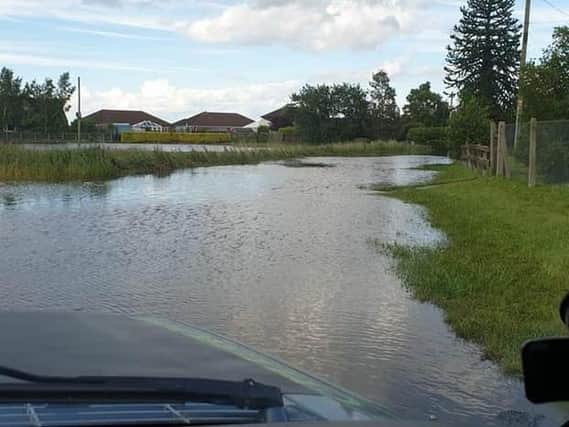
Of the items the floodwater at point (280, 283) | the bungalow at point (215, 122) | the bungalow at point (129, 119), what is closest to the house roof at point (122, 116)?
the bungalow at point (129, 119)

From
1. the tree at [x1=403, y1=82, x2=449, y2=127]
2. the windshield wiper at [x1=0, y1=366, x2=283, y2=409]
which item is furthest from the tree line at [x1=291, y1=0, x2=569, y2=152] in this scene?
the windshield wiper at [x1=0, y1=366, x2=283, y2=409]

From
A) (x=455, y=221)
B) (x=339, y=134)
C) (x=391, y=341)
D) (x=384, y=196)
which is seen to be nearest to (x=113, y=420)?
(x=391, y=341)

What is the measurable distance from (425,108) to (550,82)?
68280 mm

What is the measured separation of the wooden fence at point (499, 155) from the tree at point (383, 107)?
6306 centimetres

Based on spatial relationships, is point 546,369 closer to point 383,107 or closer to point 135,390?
point 135,390

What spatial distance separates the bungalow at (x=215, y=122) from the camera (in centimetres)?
12772

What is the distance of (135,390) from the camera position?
2418 mm

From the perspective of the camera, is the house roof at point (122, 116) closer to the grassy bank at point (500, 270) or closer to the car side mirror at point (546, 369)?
the grassy bank at point (500, 270)

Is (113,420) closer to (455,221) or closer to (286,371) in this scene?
(286,371)

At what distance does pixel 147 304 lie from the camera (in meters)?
8.24

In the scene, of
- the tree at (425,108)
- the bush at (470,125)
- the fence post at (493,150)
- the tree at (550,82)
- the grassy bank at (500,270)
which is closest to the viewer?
the grassy bank at (500,270)

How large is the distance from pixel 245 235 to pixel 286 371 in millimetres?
10518

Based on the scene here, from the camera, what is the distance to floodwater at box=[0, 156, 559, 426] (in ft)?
18.5

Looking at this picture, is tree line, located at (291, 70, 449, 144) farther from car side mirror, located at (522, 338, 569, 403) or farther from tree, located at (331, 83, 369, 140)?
car side mirror, located at (522, 338, 569, 403)
